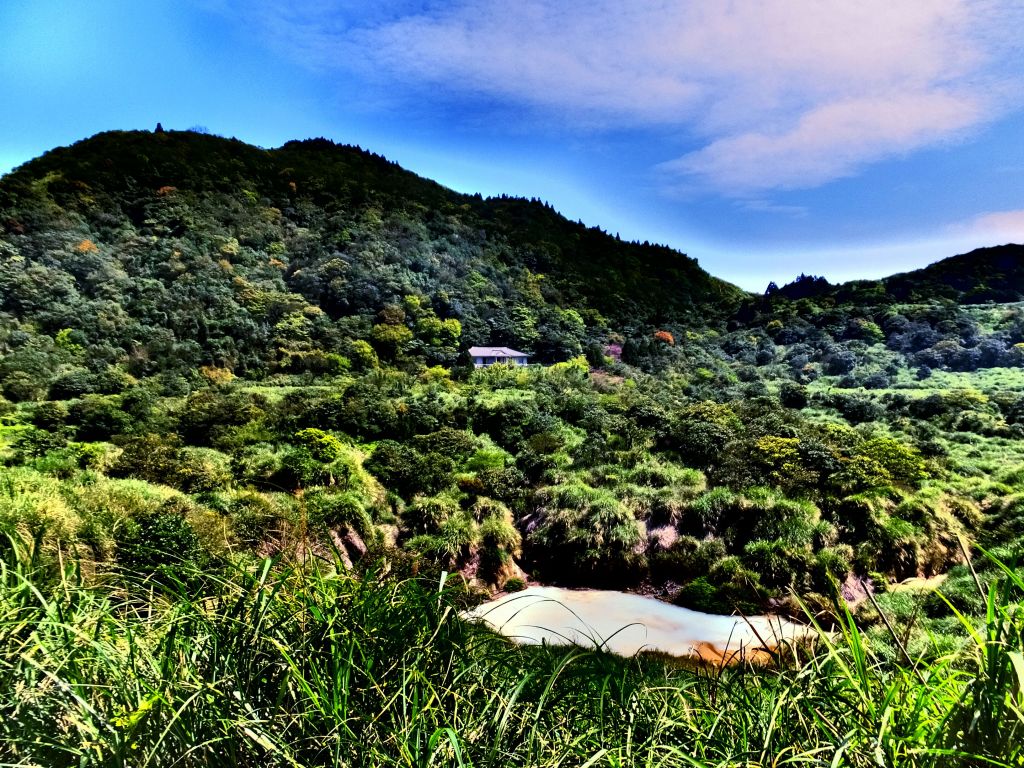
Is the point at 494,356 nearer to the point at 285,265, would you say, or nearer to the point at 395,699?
the point at 285,265

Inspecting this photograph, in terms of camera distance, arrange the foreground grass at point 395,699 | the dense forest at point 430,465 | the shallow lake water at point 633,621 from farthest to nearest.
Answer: the shallow lake water at point 633,621 < the dense forest at point 430,465 < the foreground grass at point 395,699

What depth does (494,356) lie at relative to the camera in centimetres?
3200

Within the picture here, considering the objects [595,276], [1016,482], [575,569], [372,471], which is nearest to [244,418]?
[372,471]

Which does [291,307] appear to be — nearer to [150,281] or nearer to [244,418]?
[150,281]

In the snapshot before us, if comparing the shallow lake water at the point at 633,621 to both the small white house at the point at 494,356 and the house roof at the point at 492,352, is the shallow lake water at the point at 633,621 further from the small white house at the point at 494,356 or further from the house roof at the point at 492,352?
the house roof at the point at 492,352

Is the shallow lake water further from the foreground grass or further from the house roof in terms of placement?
the house roof

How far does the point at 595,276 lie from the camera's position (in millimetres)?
Result: 48906

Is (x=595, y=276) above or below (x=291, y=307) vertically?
above

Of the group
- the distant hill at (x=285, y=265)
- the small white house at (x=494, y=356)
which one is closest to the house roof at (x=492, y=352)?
the small white house at (x=494, y=356)

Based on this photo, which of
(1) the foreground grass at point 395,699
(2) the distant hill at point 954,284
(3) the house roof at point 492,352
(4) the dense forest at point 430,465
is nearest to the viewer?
(1) the foreground grass at point 395,699

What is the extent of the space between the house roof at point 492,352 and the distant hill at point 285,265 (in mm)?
1288

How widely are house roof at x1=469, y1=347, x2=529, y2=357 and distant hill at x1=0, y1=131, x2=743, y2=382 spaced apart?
50.7 inches

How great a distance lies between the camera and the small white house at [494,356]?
31.5 metres

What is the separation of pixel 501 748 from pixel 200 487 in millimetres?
10994
